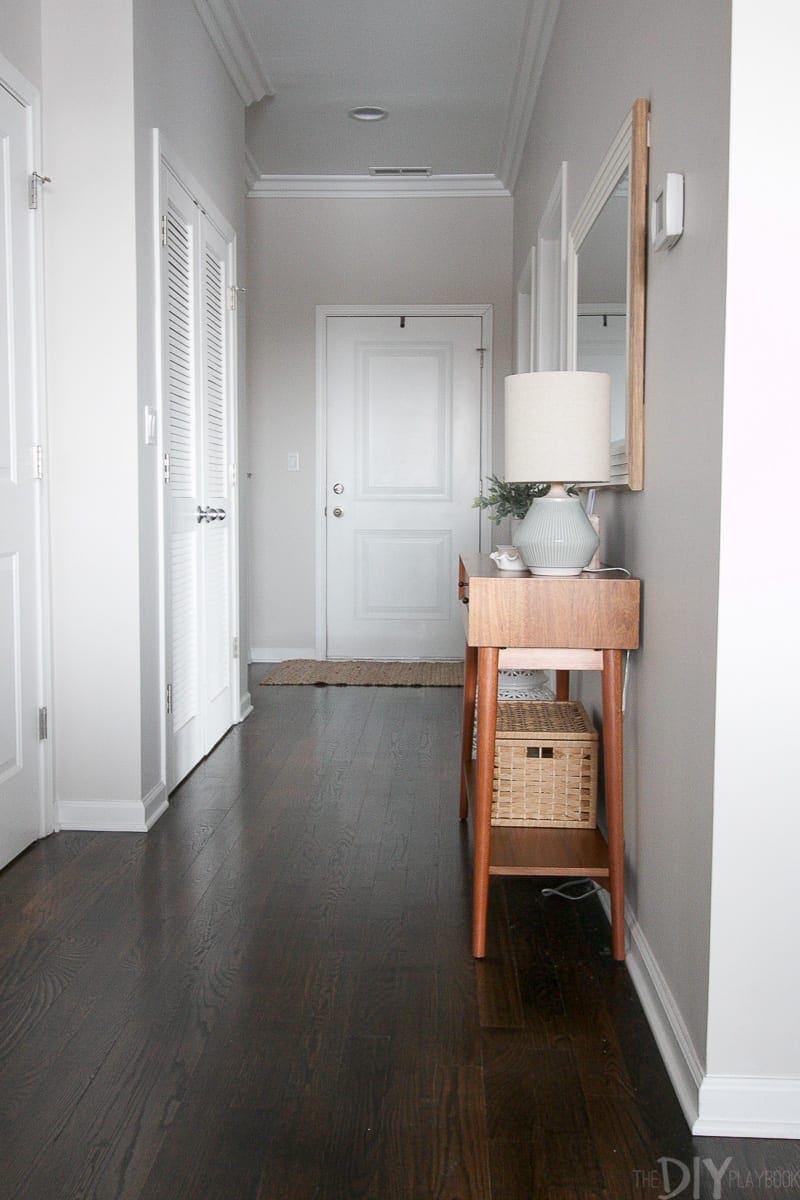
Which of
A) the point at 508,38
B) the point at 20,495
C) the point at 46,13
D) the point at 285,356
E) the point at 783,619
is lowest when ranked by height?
the point at 783,619

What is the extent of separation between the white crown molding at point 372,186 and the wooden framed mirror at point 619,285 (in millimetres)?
3167

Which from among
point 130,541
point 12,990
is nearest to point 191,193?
point 130,541

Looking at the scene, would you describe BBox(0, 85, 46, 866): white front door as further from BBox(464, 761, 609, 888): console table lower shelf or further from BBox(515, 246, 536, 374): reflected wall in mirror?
BBox(515, 246, 536, 374): reflected wall in mirror

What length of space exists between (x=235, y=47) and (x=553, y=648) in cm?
323

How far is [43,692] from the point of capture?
305 centimetres

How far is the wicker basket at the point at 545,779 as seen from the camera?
265 centimetres

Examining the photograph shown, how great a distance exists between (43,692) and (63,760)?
24 cm

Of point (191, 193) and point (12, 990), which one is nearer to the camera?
point (12, 990)

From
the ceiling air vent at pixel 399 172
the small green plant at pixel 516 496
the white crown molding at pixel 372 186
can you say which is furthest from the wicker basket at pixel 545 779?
the white crown molding at pixel 372 186

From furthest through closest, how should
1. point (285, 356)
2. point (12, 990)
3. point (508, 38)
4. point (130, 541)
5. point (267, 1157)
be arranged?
1. point (285, 356)
2. point (508, 38)
3. point (130, 541)
4. point (12, 990)
5. point (267, 1157)

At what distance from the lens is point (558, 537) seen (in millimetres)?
2354

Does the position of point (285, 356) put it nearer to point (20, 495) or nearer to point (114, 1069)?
point (20, 495)

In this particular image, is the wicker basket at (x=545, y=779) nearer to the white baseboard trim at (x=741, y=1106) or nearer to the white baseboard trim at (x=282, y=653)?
the white baseboard trim at (x=741, y=1106)

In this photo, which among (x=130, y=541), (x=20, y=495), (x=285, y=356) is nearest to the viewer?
(x=20, y=495)
